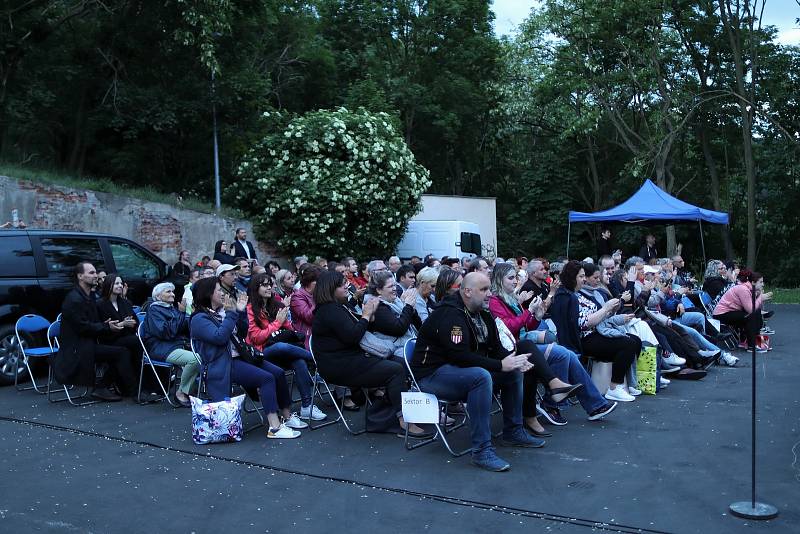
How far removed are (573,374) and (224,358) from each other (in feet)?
10.3

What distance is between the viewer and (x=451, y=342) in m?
6.71

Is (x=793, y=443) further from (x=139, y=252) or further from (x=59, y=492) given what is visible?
(x=139, y=252)

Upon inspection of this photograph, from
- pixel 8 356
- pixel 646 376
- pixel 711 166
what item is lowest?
pixel 646 376

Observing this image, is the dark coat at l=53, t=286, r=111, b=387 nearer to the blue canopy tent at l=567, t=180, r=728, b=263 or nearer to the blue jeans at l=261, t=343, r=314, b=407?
the blue jeans at l=261, t=343, r=314, b=407

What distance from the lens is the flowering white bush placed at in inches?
803

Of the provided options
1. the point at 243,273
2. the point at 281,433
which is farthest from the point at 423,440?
the point at 243,273

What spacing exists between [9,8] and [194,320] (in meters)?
15.3

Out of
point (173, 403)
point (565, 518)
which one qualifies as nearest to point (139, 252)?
point (173, 403)

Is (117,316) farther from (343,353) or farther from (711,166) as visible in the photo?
(711,166)

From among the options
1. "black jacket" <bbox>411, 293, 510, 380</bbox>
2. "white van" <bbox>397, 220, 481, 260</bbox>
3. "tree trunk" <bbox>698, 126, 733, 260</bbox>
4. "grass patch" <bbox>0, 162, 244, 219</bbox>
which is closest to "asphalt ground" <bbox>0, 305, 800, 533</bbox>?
"black jacket" <bbox>411, 293, 510, 380</bbox>

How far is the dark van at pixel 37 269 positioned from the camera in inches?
408

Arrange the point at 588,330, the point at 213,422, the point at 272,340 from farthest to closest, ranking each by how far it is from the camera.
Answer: the point at 588,330 < the point at 272,340 < the point at 213,422

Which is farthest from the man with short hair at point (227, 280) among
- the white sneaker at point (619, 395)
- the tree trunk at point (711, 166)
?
the tree trunk at point (711, 166)

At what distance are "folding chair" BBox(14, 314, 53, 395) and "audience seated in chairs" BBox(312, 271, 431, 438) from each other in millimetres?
3762
